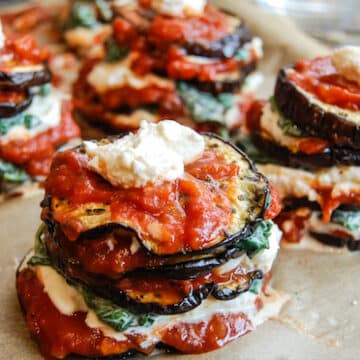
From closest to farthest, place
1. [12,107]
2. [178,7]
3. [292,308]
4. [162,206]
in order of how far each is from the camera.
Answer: [162,206] → [292,308] → [12,107] → [178,7]

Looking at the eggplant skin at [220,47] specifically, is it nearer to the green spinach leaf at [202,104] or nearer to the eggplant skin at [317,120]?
the green spinach leaf at [202,104]

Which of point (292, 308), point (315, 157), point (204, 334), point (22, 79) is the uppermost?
point (315, 157)

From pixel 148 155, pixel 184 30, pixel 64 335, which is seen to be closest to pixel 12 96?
pixel 184 30

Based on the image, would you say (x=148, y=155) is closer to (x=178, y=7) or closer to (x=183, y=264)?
(x=183, y=264)

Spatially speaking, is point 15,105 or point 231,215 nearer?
point 231,215

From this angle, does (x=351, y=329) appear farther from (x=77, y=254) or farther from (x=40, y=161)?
(x=40, y=161)
